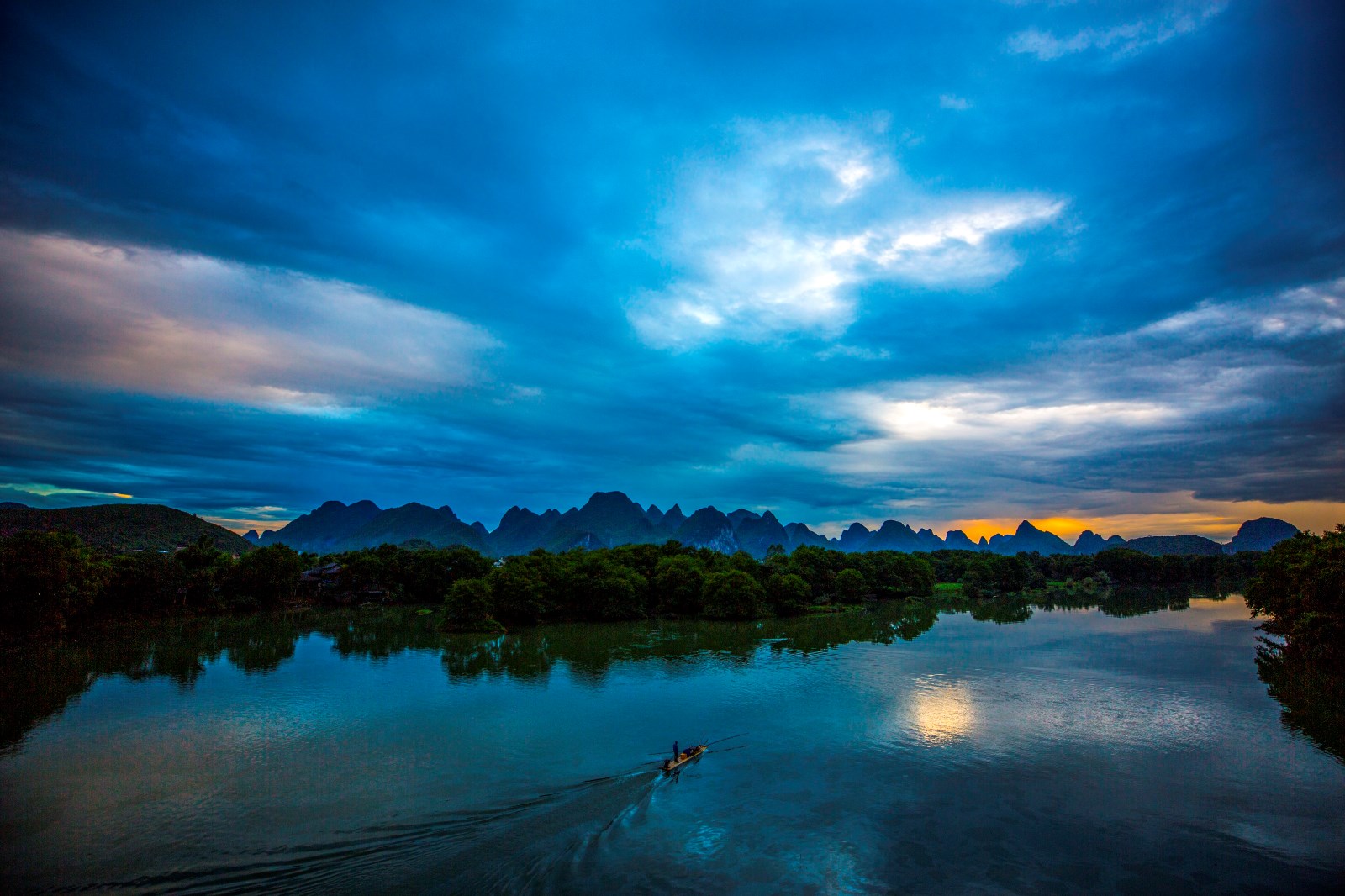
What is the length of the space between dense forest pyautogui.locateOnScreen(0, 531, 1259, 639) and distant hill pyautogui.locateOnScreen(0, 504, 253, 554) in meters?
32.8

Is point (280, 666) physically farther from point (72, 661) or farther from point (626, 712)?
point (626, 712)

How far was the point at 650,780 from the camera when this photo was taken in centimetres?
1861

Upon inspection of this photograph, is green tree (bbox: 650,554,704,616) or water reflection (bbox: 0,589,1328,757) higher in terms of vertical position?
green tree (bbox: 650,554,704,616)

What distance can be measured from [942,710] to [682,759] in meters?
13.9

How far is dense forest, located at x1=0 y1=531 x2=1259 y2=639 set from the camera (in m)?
38.8

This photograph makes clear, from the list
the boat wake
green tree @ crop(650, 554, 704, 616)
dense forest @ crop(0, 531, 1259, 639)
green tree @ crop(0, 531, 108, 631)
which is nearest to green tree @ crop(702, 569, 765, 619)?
dense forest @ crop(0, 531, 1259, 639)

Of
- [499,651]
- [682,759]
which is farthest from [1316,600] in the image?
[499,651]

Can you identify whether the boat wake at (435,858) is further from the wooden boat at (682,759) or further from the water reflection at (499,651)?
the water reflection at (499,651)

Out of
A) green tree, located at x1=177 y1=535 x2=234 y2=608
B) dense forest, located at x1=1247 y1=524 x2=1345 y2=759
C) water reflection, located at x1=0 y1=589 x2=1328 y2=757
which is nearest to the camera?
dense forest, located at x1=1247 y1=524 x2=1345 y2=759

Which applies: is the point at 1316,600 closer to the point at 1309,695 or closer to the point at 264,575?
the point at 1309,695

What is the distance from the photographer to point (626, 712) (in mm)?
25797

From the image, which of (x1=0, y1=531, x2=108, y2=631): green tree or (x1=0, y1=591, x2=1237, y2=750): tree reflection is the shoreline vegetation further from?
(x1=0, y1=591, x2=1237, y2=750): tree reflection

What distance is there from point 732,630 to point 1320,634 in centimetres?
3660

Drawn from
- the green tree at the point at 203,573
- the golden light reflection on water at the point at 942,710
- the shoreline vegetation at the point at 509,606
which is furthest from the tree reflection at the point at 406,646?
the golden light reflection on water at the point at 942,710
